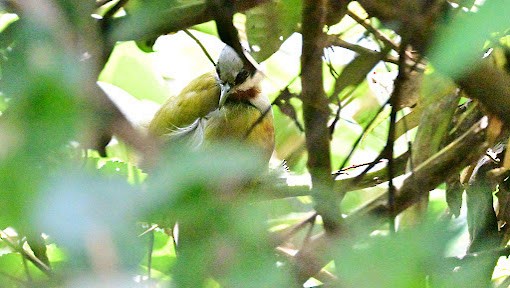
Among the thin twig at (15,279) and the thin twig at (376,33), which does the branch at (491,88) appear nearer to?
the thin twig at (376,33)

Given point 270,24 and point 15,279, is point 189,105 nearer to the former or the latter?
point 270,24

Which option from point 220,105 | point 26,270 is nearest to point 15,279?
point 26,270

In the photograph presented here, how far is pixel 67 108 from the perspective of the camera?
0.35 metres

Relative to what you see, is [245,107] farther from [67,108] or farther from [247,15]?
[67,108]

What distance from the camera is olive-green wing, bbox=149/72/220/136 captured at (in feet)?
5.86

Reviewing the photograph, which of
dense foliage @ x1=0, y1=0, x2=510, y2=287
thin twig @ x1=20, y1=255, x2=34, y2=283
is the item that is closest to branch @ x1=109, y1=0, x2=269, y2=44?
dense foliage @ x1=0, y1=0, x2=510, y2=287

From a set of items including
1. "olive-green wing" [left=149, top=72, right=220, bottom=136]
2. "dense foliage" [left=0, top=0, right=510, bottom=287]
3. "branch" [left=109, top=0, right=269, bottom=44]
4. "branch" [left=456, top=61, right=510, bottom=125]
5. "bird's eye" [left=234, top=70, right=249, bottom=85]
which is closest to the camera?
"dense foliage" [left=0, top=0, right=510, bottom=287]

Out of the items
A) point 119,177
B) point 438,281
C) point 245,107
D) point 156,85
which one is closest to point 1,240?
point 119,177

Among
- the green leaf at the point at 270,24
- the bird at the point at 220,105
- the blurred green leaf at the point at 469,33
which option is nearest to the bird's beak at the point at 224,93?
the bird at the point at 220,105

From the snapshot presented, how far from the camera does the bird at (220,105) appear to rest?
71.3 inches

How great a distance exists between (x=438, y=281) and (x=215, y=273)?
12 cm

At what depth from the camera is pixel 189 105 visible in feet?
6.46

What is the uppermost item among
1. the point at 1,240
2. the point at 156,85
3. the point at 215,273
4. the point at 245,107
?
the point at 215,273

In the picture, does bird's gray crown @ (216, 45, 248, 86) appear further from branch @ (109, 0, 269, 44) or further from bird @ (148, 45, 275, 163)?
branch @ (109, 0, 269, 44)
